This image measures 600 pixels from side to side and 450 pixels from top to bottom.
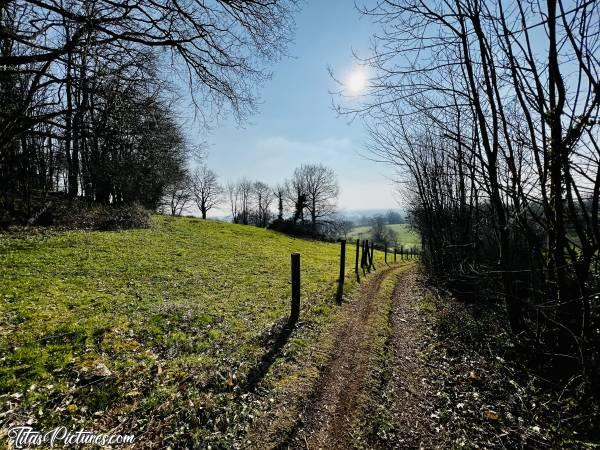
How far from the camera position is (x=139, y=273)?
10.9 meters

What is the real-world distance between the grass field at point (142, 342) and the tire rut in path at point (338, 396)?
0.48 meters

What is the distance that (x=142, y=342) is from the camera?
5785mm

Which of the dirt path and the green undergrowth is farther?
the dirt path

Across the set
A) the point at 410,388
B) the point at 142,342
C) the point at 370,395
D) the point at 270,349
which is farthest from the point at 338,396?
the point at 142,342

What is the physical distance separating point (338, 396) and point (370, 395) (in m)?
0.50

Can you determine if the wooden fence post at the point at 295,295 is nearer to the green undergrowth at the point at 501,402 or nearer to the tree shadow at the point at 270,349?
the tree shadow at the point at 270,349

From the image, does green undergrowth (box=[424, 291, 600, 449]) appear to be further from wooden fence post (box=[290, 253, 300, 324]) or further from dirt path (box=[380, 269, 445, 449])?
wooden fence post (box=[290, 253, 300, 324])

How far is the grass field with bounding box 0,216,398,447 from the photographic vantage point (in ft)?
12.3

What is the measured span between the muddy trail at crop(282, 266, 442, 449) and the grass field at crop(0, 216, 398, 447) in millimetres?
592

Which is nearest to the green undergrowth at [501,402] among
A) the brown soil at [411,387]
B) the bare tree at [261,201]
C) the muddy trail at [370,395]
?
the brown soil at [411,387]

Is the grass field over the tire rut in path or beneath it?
over

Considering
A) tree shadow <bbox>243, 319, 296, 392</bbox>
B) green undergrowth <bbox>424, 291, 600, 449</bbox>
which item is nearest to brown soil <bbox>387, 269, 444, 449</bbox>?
green undergrowth <bbox>424, 291, 600, 449</bbox>

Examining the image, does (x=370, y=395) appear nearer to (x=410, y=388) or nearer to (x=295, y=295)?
(x=410, y=388)

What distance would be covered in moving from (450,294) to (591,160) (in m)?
9.88
